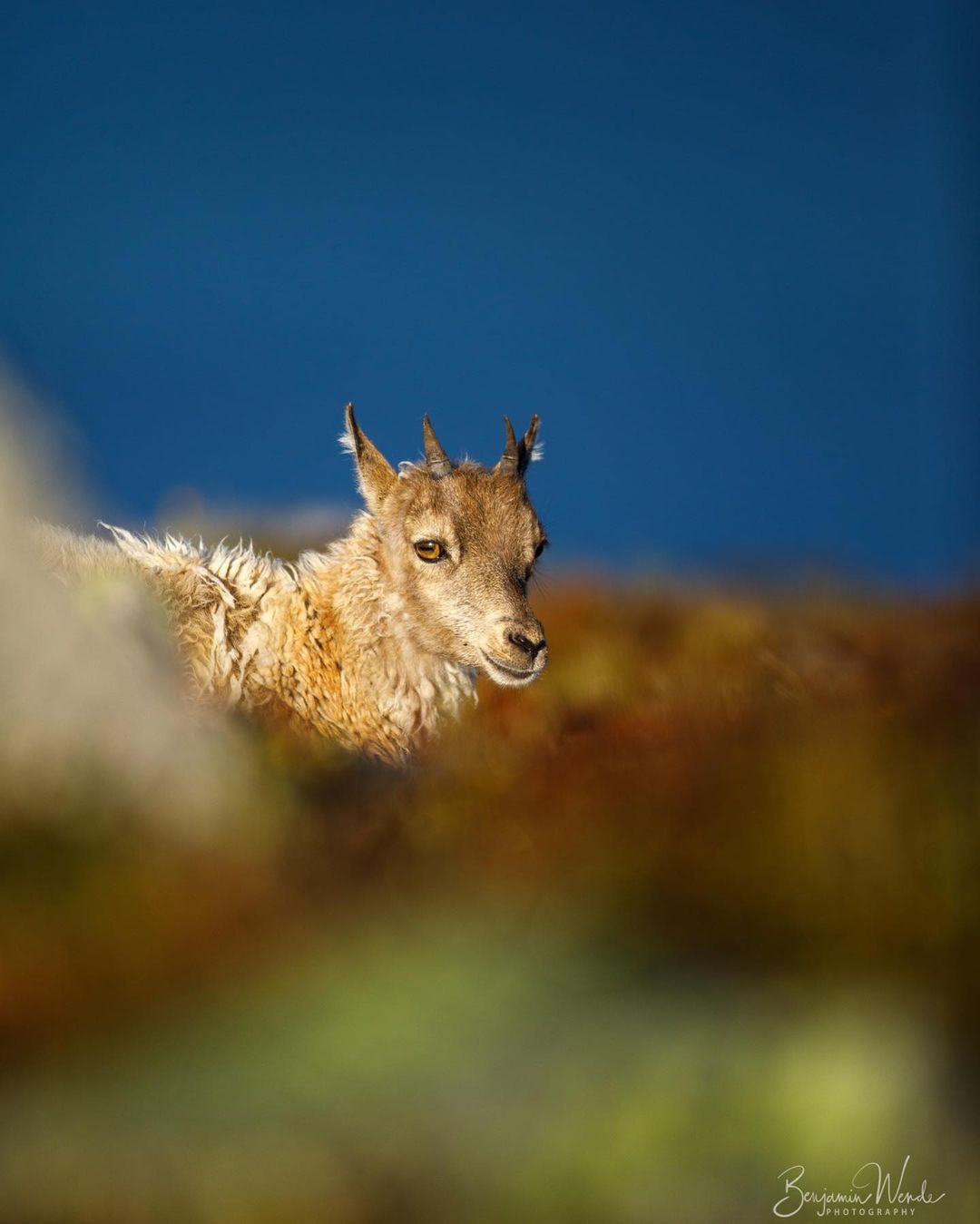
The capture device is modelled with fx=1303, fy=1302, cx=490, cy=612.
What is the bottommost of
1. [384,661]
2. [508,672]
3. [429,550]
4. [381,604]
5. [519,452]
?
[508,672]

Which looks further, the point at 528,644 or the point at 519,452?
the point at 519,452

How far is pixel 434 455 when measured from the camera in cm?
530

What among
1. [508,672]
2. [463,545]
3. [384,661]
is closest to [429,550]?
[463,545]

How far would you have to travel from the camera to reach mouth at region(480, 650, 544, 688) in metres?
4.72

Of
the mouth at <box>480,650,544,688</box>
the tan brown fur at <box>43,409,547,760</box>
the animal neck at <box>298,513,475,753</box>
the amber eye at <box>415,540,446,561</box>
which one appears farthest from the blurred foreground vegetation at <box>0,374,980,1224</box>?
the amber eye at <box>415,540,446,561</box>

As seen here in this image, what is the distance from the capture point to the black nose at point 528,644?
→ 4.73m

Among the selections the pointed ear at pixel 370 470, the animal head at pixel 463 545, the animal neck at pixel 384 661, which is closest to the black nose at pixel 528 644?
the animal head at pixel 463 545

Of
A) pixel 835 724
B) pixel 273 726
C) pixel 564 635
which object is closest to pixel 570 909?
pixel 835 724

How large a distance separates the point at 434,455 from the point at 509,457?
0.31m

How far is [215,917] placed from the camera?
2535 millimetres

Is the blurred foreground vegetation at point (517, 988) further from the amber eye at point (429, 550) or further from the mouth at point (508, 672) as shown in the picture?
the amber eye at point (429, 550)

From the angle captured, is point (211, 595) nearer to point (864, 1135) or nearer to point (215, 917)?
point (215, 917)

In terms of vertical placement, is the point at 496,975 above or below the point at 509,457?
below

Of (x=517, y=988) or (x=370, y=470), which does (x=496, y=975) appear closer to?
(x=517, y=988)
